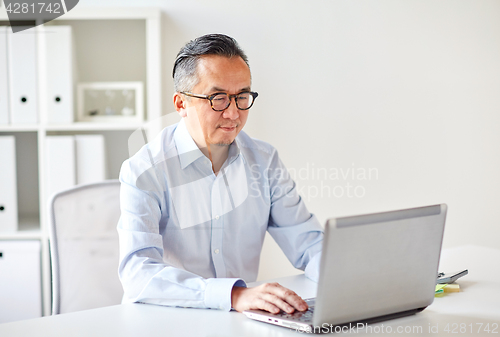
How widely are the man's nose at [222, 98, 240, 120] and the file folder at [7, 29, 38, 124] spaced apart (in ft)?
3.96

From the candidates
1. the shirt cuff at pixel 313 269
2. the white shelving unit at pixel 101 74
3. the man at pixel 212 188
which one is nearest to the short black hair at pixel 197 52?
the man at pixel 212 188

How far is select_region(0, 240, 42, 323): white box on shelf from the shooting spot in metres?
2.17

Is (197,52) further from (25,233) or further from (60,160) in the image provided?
(25,233)

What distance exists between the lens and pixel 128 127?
2201 millimetres

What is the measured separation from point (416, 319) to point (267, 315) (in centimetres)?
31

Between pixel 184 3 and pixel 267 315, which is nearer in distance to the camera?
pixel 267 315

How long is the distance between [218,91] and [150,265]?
52cm

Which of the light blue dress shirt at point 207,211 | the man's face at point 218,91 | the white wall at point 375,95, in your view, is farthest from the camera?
the white wall at point 375,95

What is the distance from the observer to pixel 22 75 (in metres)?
2.13

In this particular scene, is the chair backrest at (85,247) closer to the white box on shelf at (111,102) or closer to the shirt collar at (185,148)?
the shirt collar at (185,148)

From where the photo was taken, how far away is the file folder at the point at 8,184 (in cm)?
214

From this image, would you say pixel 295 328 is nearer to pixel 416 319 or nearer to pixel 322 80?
pixel 416 319

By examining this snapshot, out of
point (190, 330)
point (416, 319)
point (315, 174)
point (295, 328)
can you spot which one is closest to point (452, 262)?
point (416, 319)

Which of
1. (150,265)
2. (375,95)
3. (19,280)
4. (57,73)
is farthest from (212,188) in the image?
(375,95)
